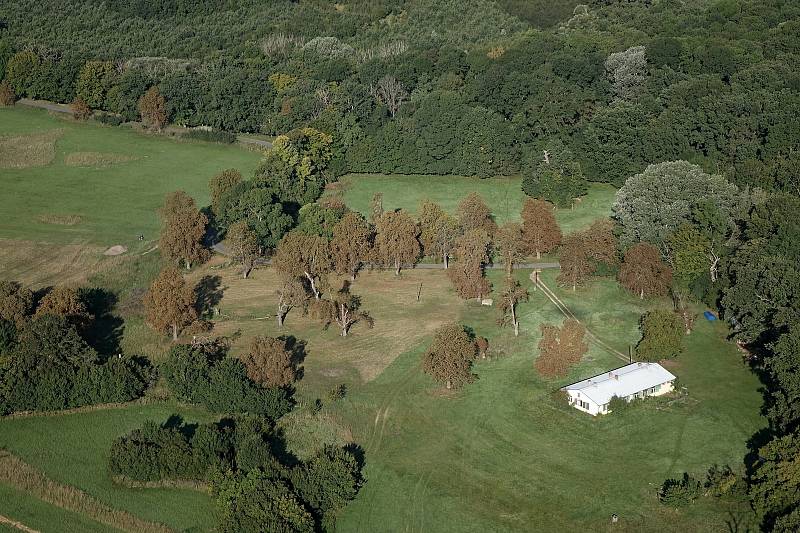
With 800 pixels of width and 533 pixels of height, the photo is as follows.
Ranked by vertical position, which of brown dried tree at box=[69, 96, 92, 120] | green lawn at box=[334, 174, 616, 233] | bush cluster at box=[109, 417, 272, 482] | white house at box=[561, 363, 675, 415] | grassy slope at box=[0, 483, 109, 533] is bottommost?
green lawn at box=[334, 174, 616, 233]

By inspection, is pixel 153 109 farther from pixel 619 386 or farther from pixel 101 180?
pixel 619 386

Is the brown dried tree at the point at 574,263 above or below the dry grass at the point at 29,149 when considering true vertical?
above

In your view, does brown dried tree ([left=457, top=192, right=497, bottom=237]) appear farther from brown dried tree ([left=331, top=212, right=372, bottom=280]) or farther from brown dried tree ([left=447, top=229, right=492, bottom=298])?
brown dried tree ([left=331, top=212, right=372, bottom=280])

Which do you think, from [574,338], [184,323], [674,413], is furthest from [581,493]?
[184,323]

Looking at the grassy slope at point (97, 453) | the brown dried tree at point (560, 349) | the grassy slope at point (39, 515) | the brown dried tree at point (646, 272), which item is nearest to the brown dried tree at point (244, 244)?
the grassy slope at point (97, 453)

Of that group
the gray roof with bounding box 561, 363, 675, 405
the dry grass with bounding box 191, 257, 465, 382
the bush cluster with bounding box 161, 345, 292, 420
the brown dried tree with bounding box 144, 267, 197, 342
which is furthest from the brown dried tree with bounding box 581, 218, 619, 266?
the brown dried tree with bounding box 144, 267, 197, 342

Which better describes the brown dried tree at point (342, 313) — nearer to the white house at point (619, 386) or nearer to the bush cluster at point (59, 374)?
the bush cluster at point (59, 374)
